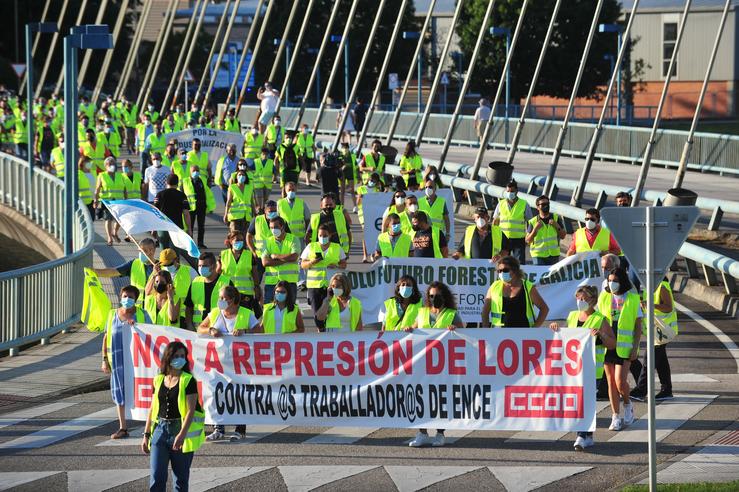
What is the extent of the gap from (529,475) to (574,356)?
1.34m

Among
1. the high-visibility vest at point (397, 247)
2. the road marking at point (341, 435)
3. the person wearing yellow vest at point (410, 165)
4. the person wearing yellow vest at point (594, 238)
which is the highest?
the person wearing yellow vest at point (410, 165)

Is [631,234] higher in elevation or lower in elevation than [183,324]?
higher

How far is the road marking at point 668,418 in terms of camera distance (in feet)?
44.5

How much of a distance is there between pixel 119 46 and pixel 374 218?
7041 centimetres

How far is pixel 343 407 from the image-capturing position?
44.3 ft

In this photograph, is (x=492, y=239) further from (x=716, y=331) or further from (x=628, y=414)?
(x=628, y=414)

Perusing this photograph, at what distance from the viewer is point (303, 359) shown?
13.6 m

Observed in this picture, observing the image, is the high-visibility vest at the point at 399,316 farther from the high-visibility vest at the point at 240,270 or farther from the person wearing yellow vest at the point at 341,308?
the high-visibility vest at the point at 240,270

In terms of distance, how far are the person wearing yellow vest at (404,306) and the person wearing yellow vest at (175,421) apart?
330 centimetres

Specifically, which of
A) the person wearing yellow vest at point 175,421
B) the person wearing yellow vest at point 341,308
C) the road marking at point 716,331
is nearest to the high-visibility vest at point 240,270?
the person wearing yellow vest at point 341,308

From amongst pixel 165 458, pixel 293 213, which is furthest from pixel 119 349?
pixel 293 213

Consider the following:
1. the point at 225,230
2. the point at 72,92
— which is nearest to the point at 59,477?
the point at 72,92

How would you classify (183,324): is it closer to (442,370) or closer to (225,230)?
(442,370)

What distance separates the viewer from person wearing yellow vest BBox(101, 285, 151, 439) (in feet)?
44.8
